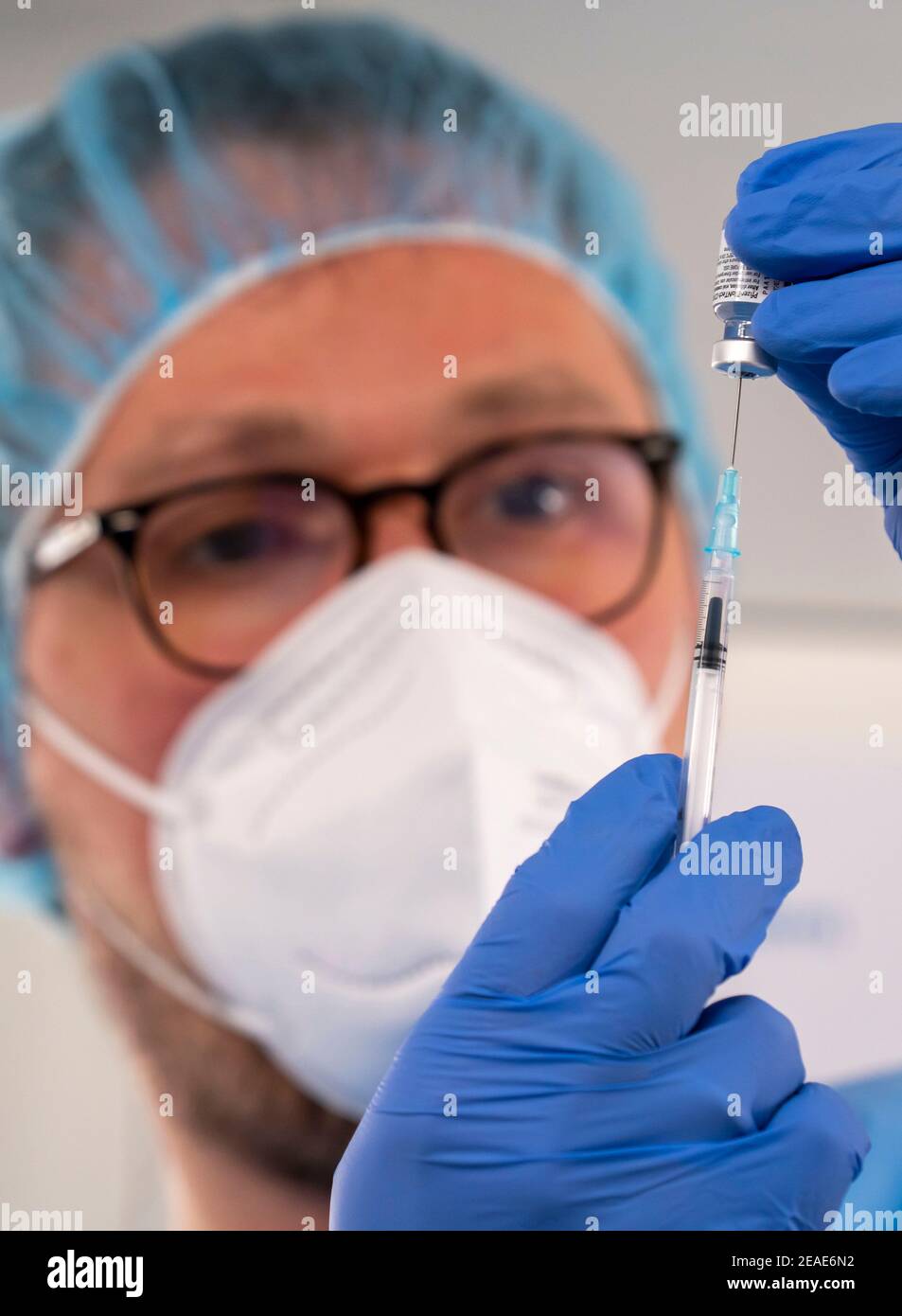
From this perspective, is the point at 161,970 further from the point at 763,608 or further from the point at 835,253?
the point at 835,253

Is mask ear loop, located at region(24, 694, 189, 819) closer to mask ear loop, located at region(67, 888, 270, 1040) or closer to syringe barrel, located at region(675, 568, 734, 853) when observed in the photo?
mask ear loop, located at region(67, 888, 270, 1040)

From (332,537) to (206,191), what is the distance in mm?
411

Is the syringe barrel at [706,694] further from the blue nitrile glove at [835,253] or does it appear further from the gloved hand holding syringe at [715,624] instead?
the blue nitrile glove at [835,253]

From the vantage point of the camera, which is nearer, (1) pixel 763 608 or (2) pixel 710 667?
(2) pixel 710 667

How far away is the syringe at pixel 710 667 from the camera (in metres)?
0.69

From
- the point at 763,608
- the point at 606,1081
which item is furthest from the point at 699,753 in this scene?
the point at 763,608

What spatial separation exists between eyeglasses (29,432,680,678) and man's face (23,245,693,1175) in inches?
0.7

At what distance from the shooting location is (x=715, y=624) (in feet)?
2.27

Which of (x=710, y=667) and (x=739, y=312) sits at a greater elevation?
(x=739, y=312)

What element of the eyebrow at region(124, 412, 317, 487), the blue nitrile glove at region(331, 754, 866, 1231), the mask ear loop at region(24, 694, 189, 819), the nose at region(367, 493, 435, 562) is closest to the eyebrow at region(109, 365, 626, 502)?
the eyebrow at region(124, 412, 317, 487)

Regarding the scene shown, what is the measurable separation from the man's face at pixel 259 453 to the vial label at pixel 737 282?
569 mm

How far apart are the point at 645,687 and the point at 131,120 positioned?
2.93 feet
